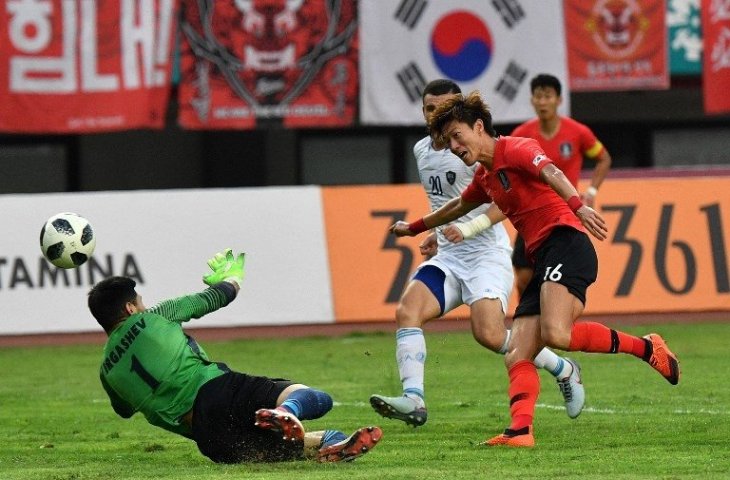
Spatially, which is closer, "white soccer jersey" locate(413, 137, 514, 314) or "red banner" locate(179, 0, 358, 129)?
"white soccer jersey" locate(413, 137, 514, 314)

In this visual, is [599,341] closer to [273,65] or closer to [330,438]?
[330,438]

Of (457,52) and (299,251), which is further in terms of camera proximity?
(457,52)

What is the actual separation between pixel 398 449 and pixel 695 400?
305 cm

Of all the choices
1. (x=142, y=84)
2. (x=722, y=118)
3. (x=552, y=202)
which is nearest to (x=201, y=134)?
(x=142, y=84)

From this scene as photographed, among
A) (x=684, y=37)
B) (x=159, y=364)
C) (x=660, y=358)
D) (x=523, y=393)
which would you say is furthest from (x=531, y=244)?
(x=684, y=37)

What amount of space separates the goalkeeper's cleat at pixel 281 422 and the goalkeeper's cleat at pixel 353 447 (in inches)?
13.5

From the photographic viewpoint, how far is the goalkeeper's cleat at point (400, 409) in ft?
29.2

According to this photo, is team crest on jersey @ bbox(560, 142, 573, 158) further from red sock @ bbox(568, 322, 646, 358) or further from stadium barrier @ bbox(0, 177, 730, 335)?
red sock @ bbox(568, 322, 646, 358)

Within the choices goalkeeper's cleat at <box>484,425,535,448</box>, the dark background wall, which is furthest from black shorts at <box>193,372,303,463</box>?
the dark background wall

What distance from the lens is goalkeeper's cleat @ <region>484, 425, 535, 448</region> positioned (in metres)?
8.69

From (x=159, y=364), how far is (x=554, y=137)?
20.5ft

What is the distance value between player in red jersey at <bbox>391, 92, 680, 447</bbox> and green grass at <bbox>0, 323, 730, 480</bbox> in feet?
1.38

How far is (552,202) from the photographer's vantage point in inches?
352

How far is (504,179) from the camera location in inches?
350
